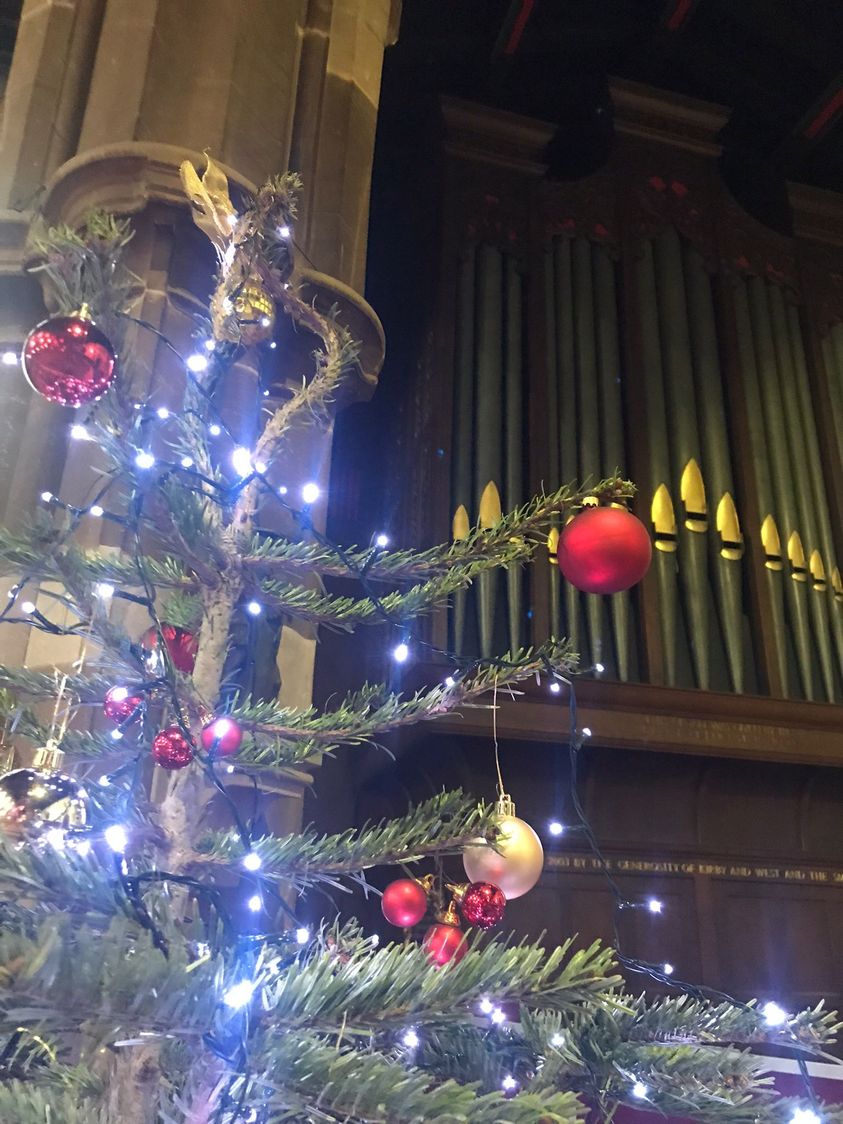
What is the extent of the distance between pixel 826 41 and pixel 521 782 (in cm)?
378

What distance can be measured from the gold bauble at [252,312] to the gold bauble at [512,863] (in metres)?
0.79

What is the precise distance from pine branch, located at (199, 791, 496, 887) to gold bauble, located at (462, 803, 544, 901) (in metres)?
0.28

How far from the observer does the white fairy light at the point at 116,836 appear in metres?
0.79

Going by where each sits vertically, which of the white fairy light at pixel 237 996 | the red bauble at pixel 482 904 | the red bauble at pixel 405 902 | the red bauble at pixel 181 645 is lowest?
the white fairy light at pixel 237 996

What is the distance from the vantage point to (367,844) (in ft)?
3.24

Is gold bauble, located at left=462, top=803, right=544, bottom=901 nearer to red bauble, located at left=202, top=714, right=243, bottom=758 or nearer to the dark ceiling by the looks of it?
red bauble, located at left=202, top=714, right=243, bottom=758

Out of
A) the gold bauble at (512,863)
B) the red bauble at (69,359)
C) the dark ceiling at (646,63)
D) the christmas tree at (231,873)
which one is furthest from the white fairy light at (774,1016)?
the dark ceiling at (646,63)

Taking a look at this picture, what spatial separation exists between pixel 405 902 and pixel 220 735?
715 mm

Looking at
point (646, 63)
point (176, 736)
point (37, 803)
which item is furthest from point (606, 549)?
point (646, 63)

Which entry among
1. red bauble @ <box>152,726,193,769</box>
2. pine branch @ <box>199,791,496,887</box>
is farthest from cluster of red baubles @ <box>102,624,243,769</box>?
pine branch @ <box>199,791,496,887</box>

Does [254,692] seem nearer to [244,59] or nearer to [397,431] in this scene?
[244,59]

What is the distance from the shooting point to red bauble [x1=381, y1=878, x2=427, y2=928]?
4.82 feet

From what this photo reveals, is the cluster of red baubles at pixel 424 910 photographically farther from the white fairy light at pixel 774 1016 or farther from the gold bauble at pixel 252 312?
the gold bauble at pixel 252 312

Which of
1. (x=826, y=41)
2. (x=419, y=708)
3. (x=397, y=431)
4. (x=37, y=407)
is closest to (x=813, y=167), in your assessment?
(x=826, y=41)
